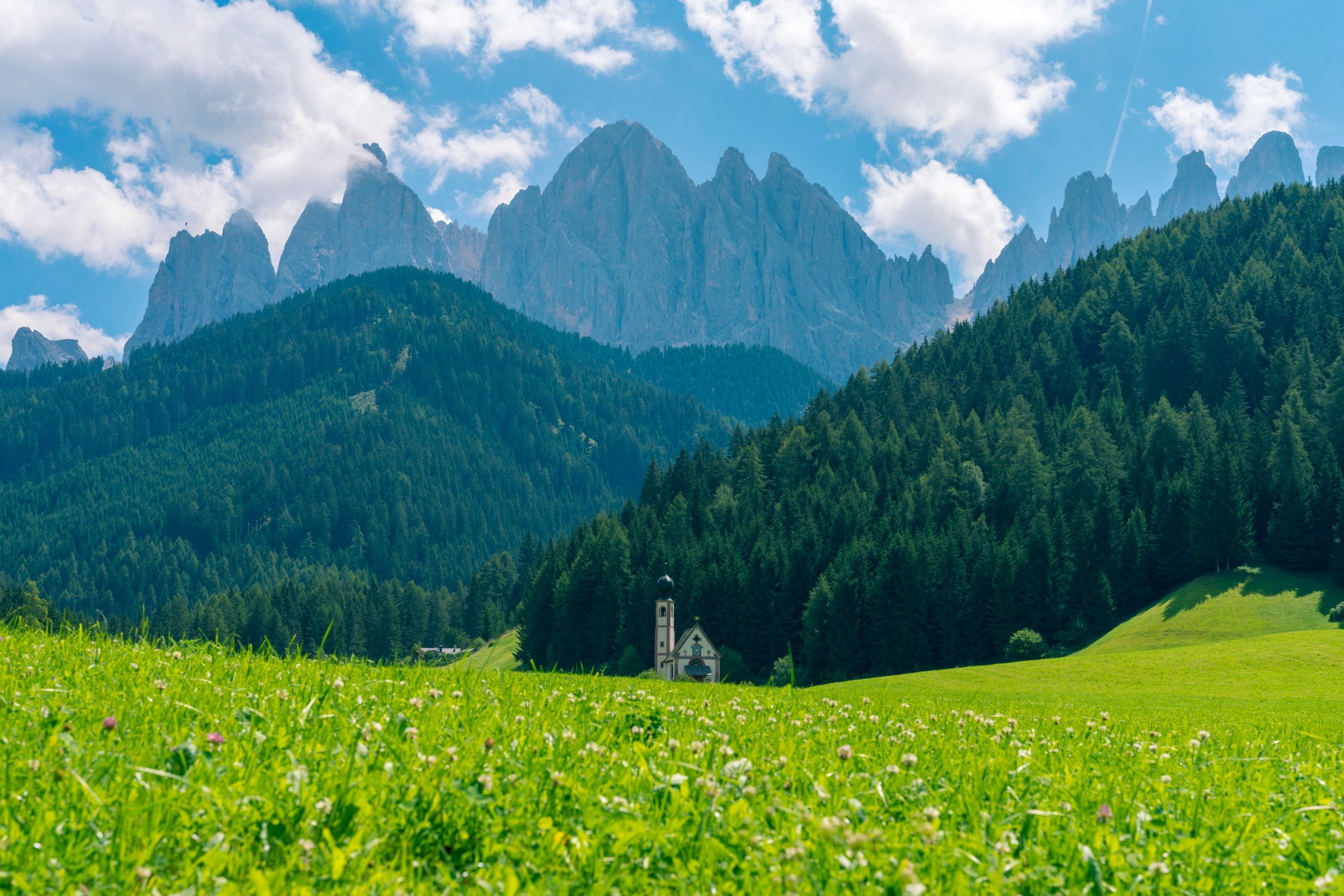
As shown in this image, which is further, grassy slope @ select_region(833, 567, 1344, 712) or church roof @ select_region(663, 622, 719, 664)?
church roof @ select_region(663, 622, 719, 664)

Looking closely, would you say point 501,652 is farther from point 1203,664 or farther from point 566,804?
point 566,804

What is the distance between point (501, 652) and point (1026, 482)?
254ft

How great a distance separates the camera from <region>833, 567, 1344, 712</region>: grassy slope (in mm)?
35312

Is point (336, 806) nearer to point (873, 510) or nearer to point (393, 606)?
point (873, 510)

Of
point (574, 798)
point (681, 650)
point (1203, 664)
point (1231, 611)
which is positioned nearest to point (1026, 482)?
point (1231, 611)

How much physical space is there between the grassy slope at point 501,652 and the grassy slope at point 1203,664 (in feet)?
243

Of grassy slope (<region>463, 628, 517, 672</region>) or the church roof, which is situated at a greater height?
the church roof

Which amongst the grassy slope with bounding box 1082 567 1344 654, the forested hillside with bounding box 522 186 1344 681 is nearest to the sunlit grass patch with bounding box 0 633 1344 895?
the grassy slope with bounding box 1082 567 1344 654

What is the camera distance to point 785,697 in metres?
10.7

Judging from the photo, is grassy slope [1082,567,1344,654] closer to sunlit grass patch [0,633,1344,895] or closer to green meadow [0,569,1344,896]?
green meadow [0,569,1344,896]

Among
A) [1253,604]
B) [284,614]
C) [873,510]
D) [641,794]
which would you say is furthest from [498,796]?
[284,614]

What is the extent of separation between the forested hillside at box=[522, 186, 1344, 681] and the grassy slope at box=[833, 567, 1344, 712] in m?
5.29

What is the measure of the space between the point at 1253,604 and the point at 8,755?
3353 inches

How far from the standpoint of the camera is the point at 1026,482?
105 metres
